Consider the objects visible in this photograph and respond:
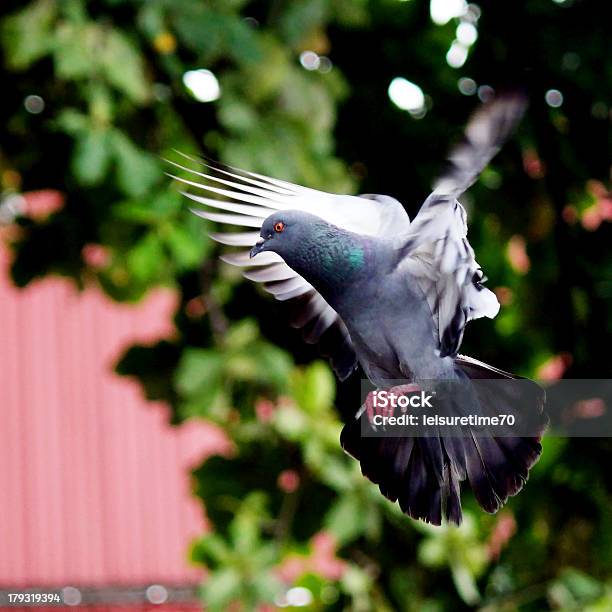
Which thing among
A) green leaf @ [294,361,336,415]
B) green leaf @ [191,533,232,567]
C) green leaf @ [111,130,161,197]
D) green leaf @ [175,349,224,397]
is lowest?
green leaf @ [191,533,232,567]

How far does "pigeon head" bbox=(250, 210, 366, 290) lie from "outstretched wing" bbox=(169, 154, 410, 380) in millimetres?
94

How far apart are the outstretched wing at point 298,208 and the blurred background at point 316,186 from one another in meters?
1.99

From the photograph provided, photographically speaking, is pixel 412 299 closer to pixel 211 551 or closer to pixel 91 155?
pixel 91 155

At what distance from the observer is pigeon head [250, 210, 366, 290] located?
109 cm

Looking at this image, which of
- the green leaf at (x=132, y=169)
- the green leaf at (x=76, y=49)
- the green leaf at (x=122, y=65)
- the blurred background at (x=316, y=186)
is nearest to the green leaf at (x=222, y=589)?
the blurred background at (x=316, y=186)

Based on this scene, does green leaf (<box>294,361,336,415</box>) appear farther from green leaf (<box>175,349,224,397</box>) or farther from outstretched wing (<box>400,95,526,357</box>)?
outstretched wing (<box>400,95,526,357</box>)

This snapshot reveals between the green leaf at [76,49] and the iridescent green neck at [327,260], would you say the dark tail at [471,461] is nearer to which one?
the iridescent green neck at [327,260]

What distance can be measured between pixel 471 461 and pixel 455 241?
245mm

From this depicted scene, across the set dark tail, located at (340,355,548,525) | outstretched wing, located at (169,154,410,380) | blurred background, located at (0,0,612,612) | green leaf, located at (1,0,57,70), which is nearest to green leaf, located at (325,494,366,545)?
blurred background, located at (0,0,612,612)

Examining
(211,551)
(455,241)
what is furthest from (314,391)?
(455,241)

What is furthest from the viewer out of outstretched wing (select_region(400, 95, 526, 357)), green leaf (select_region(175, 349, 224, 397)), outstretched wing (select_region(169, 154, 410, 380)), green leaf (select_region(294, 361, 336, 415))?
green leaf (select_region(294, 361, 336, 415))

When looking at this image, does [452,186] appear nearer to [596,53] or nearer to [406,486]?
[406,486]

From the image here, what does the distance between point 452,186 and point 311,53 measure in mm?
3255

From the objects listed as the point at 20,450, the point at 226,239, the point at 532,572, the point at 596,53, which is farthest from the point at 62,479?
the point at 226,239
